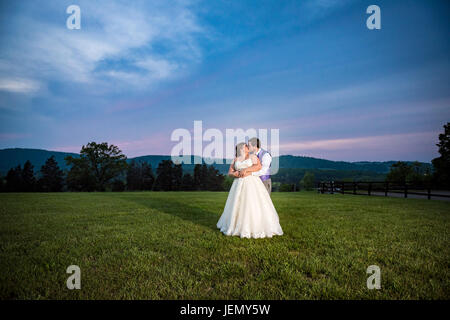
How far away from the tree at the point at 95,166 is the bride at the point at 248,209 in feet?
184

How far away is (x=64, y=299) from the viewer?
311 centimetres

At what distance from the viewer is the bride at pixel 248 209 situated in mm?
6211

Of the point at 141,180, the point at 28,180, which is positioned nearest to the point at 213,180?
the point at 141,180

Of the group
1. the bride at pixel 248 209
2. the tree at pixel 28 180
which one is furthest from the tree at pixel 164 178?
the bride at pixel 248 209

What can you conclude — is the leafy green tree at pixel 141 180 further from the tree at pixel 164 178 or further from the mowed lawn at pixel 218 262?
the mowed lawn at pixel 218 262

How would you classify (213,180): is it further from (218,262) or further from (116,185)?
(218,262)

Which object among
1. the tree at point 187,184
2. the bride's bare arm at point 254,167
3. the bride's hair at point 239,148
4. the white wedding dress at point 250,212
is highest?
the bride's hair at point 239,148

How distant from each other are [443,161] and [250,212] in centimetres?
5725

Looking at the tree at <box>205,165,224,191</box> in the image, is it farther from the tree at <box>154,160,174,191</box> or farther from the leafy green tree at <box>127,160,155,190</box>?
the leafy green tree at <box>127,160,155,190</box>

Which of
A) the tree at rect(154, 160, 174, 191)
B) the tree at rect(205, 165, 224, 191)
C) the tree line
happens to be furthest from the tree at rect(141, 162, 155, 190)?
the tree at rect(205, 165, 224, 191)

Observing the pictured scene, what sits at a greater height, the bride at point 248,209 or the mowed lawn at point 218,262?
the bride at point 248,209

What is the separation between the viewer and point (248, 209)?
20.6 feet
